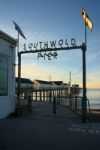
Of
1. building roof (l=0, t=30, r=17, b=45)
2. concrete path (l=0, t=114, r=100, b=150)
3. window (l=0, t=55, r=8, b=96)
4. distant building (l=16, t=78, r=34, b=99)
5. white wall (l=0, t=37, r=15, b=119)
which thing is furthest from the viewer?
distant building (l=16, t=78, r=34, b=99)

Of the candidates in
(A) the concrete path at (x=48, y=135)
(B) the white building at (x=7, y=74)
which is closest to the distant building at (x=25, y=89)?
(B) the white building at (x=7, y=74)

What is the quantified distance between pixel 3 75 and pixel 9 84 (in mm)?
921

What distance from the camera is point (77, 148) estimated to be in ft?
34.2

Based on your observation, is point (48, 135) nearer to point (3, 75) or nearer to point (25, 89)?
point (3, 75)

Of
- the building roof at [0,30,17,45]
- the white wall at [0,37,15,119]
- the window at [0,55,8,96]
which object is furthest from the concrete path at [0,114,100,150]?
the building roof at [0,30,17,45]

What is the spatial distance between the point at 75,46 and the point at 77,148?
7668mm

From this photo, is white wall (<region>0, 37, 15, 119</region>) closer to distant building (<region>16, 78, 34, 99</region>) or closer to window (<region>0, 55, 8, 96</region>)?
window (<region>0, 55, 8, 96</region>)

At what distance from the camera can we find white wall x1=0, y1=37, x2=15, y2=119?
16.8 metres

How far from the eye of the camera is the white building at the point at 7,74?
16906mm

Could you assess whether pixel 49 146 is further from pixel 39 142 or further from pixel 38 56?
pixel 38 56

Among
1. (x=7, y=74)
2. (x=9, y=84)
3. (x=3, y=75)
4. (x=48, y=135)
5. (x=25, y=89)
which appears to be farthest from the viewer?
(x=25, y=89)

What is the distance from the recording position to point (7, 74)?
58.3 ft

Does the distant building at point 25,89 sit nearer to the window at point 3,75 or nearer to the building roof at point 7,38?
the building roof at point 7,38

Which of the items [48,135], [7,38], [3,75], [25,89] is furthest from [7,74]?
[25,89]
